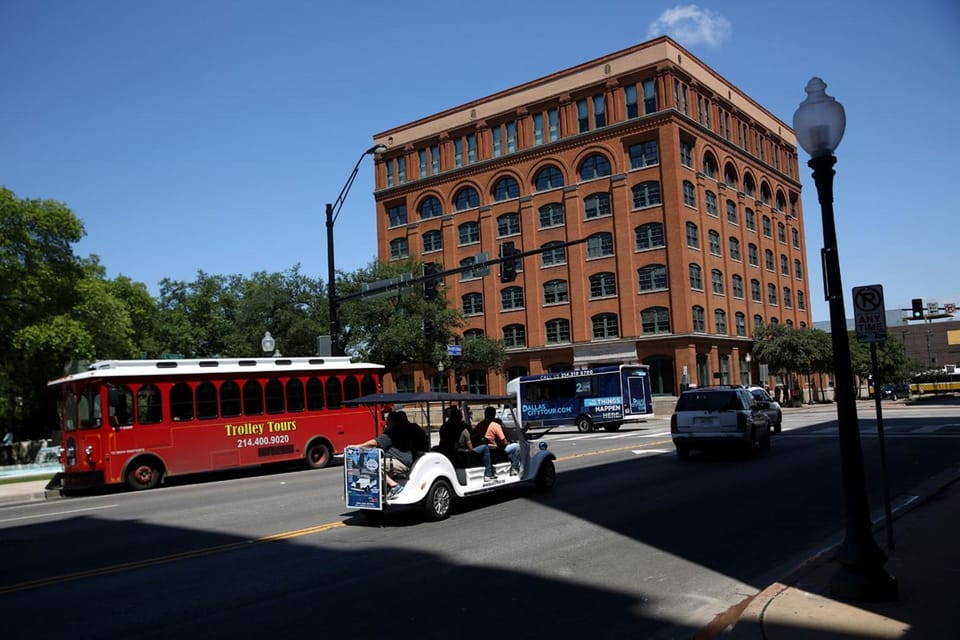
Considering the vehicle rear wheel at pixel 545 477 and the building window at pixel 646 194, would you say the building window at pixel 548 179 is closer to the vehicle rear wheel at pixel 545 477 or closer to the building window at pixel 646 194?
the building window at pixel 646 194

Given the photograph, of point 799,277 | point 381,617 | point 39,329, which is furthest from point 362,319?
point 799,277

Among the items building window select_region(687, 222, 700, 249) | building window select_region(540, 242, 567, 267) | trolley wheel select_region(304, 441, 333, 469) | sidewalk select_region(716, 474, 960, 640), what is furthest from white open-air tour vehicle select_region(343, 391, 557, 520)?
building window select_region(540, 242, 567, 267)

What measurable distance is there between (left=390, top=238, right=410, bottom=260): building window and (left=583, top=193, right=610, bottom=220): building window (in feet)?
58.6

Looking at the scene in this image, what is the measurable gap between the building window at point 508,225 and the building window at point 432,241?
20.1ft

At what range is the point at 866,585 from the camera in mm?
6379

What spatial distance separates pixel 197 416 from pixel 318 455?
393cm

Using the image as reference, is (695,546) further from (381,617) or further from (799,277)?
(799,277)

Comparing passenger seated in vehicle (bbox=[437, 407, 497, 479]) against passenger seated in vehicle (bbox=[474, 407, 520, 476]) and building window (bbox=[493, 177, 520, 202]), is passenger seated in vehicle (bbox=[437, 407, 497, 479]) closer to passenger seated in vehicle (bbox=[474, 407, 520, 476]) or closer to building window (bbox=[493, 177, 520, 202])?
passenger seated in vehicle (bbox=[474, 407, 520, 476])

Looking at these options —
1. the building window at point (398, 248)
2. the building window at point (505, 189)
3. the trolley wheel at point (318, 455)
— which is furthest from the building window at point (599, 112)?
the trolley wheel at point (318, 455)

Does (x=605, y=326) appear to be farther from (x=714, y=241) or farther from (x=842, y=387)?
(x=842, y=387)

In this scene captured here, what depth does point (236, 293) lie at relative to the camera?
257 feet

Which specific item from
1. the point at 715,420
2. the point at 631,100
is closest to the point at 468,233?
the point at 631,100

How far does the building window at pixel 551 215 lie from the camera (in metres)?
58.2

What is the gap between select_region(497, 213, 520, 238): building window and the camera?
60.6m
